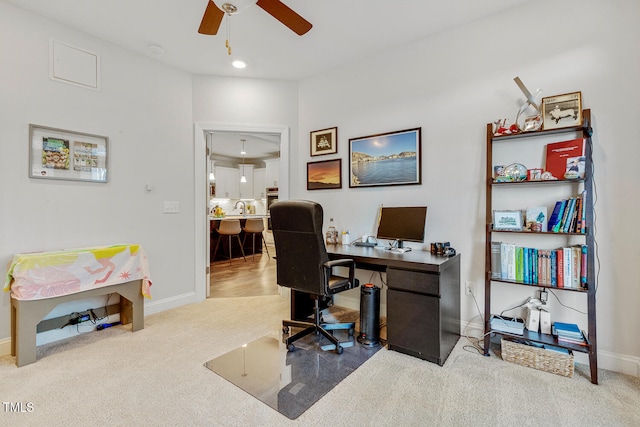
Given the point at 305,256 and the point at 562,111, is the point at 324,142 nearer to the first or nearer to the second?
the point at 305,256

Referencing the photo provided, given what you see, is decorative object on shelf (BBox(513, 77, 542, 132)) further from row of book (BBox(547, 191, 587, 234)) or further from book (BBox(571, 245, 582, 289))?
book (BBox(571, 245, 582, 289))

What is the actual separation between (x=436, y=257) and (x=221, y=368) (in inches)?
69.7

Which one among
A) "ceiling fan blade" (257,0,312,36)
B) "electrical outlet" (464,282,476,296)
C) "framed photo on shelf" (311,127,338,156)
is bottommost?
"electrical outlet" (464,282,476,296)

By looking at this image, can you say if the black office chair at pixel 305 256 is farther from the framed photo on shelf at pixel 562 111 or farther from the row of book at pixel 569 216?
the framed photo on shelf at pixel 562 111

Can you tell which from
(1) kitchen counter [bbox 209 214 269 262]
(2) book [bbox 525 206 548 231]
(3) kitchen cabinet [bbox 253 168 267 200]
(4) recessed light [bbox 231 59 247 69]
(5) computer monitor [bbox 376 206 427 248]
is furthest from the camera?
(3) kitchen cabinet [bbox 253 168 267 200]

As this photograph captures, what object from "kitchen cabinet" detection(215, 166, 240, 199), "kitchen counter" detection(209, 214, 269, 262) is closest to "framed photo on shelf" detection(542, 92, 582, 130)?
"kitchen counter" detection(209, 214, 269, 262)

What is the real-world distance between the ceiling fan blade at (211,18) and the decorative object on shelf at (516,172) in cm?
227

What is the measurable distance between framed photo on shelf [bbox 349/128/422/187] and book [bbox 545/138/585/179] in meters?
0.97

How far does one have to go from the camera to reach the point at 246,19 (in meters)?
2.47

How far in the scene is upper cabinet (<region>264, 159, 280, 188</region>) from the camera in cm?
819

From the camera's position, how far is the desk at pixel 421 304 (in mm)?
2051

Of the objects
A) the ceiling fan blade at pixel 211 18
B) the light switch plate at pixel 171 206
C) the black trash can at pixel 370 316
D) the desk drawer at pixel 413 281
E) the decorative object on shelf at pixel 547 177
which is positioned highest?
the ceiling fan blade at pixel 211 18

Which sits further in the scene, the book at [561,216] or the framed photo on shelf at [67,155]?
the framed photo on shelf at [67,155]

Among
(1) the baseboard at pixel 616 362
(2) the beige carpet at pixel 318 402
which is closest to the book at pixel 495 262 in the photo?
(2) the beige carpet at pixel 318 402
